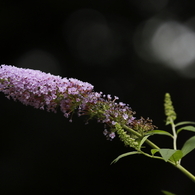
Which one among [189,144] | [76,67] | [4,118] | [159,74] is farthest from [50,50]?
[189,144]

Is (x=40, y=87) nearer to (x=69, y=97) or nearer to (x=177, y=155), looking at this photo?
(x=69, y=97)

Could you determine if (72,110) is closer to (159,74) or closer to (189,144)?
(189,144)

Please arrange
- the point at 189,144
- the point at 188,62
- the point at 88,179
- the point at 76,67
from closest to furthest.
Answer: the point at 189,144 → the point at 88,179 → the point at 76,67 → the point at 188,62

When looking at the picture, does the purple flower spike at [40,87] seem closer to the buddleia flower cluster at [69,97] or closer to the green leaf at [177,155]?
the buddleia flower cluster at [69,97]

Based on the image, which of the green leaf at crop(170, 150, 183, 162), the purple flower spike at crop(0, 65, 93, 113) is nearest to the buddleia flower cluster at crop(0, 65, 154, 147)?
the purple flower spike at crop(0, 65, 93, 113)

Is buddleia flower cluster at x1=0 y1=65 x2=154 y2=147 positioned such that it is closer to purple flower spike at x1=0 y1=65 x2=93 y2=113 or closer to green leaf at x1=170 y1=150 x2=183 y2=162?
purple flower spike at x1=0 y1=65 x2=93 y2=113

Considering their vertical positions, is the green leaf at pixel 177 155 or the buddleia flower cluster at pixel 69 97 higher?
the buddleia flower cluster at pixel 69 97

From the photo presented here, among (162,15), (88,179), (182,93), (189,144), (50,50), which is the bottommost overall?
(88,179)

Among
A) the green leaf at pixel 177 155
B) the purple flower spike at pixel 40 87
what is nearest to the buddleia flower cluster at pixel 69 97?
the purple flower spike at pixel 40 87

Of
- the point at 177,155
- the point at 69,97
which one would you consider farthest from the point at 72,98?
the point at 177,155

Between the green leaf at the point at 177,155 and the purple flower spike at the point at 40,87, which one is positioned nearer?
the green leaf at the point at 177,155
